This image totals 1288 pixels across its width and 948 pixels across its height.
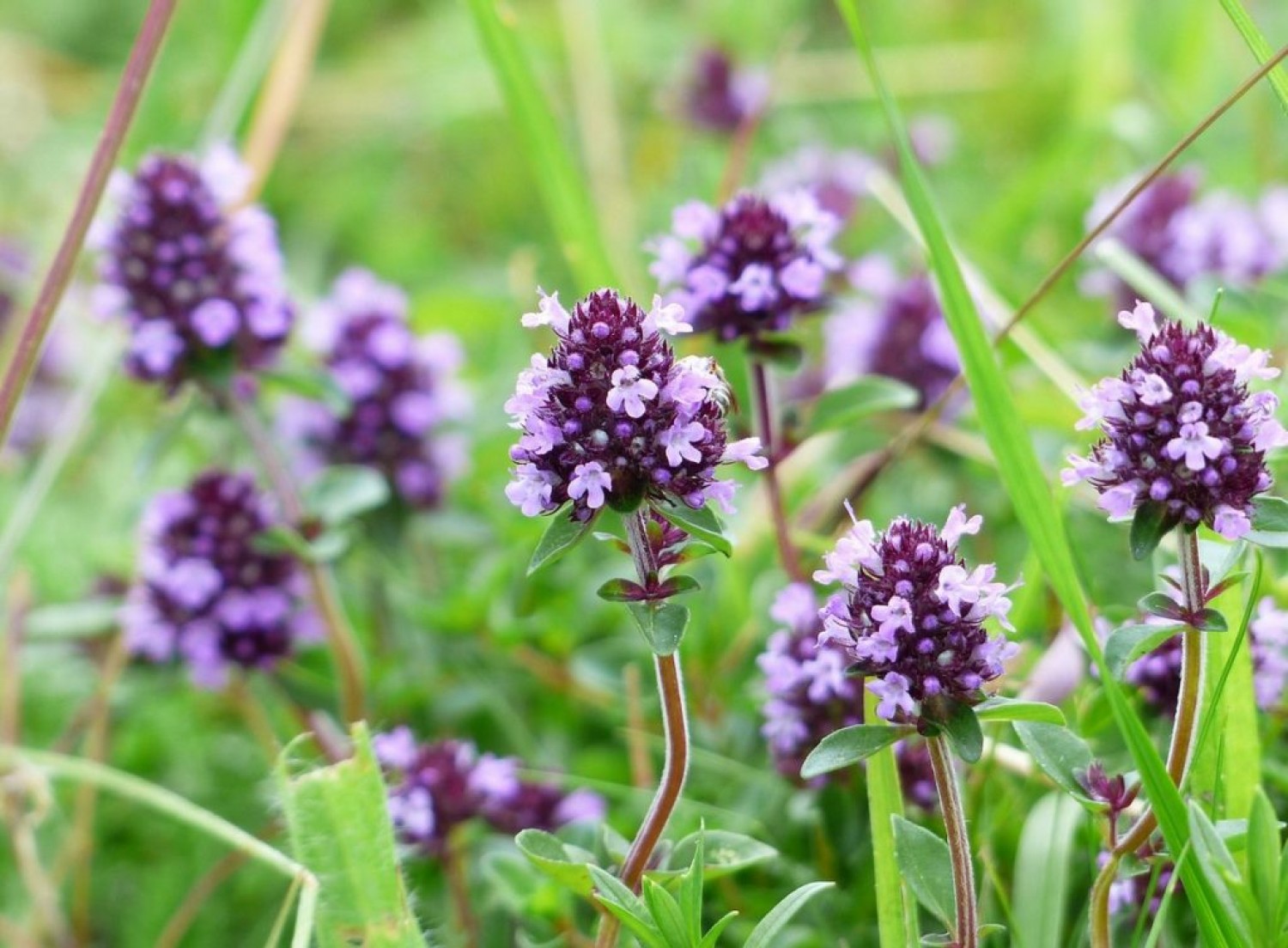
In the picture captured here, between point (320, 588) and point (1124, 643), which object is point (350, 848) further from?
point (320, 588)

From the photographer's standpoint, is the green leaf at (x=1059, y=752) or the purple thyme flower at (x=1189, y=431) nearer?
the purple thyme flower at (x=1189, y=431)

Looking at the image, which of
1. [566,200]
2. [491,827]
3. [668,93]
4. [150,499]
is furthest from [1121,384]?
[668,93]

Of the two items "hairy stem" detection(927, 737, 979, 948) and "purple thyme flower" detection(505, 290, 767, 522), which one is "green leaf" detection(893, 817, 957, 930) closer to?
"hairy stem" detection(927, 737, 979, 948)

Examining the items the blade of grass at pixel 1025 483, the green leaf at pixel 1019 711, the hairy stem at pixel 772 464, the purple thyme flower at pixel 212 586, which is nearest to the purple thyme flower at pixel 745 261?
the hairy stem at pixel 772 464

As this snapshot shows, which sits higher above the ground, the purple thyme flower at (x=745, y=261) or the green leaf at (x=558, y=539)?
the purple thyme flower at (x=745, y=261)

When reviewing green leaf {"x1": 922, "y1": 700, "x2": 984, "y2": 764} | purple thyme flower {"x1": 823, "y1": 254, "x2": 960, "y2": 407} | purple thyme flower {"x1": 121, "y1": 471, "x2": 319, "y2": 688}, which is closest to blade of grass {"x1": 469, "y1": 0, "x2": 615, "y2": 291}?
purple thyme flower {"x1": 823, "y1": 254, "x2": 960, "y2": 407}

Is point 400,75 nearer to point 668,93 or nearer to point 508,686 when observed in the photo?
point 668,93

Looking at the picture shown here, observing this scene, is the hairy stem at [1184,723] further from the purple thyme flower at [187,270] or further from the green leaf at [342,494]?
the purple thyme flower at [187,270]
